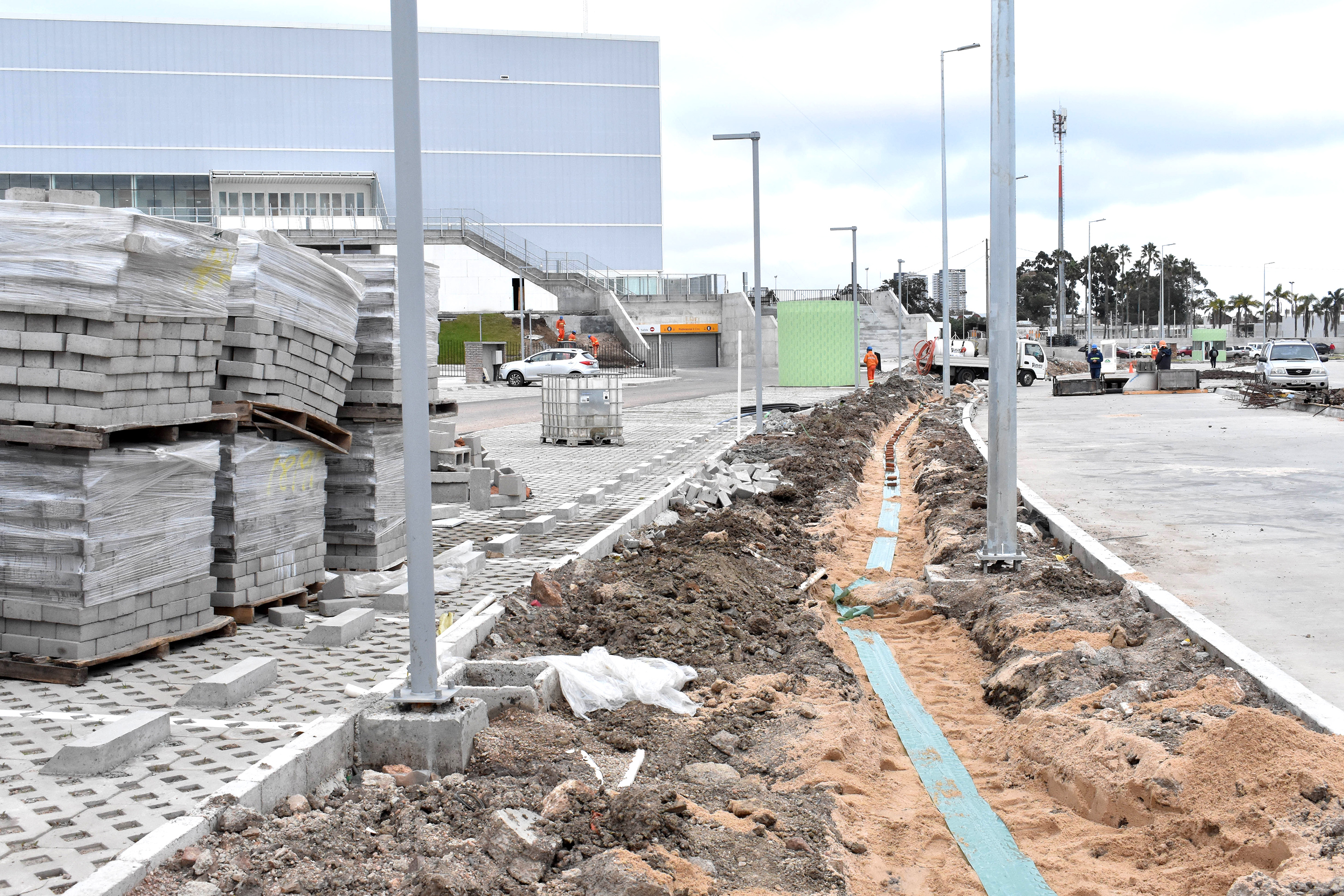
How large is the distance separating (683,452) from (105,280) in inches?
548

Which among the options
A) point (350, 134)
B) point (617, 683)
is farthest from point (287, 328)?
point (350, 134)

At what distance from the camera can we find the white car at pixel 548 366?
4397cm

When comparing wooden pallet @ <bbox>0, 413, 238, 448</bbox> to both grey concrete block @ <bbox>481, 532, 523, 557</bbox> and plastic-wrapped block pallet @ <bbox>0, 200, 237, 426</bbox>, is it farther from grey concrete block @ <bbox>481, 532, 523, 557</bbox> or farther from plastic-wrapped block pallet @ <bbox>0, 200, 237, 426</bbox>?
grey concrete block @ <bbox>481, 532, 523, 557</bbox>

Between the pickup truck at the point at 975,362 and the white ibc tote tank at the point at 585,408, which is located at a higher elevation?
the pickup truck at the point at 975,362

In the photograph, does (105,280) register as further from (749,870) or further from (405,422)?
(749,870)

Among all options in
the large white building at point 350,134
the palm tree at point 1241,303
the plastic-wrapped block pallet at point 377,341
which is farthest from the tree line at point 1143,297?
the plastic-wrapped block pallet at point 377,341

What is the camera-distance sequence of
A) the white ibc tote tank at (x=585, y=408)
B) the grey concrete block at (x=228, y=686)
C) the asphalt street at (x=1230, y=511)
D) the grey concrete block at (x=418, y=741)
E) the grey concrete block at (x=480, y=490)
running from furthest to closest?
the white ibc tote tank at (x=585, y=408), the grey concrete block at (x=480, y=490), the asphalt street at (x=1230, y=511), the grey concrete block at (x=228, y=686), the grey concrete block at (x=418, y=741)

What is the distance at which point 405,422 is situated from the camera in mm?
5172

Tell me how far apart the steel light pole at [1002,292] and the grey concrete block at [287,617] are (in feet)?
18.1

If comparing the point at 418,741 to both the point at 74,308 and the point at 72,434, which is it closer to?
the point at 72,434

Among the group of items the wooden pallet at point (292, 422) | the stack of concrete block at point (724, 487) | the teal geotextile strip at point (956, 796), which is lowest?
the teal geotextile strip at point (956, 796)

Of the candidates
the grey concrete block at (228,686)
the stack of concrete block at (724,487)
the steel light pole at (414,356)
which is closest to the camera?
the steel light pole at (414,356)

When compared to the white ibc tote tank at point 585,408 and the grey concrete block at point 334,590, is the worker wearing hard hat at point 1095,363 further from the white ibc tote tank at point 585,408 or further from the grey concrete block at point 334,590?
the grey concrete block at point 334,590

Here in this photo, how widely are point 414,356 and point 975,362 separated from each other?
154 ft
